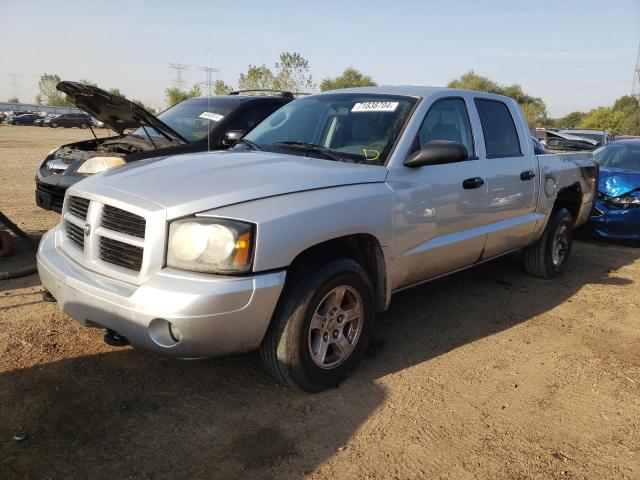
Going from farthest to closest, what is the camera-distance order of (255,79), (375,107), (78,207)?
1. (255,79)
2. (375,107)
3. (78,207)

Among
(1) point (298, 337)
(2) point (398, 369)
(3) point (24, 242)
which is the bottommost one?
(3) point (24, 242)

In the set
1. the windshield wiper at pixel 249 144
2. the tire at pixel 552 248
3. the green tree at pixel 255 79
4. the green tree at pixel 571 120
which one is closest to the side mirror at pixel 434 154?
the windshield wiper at pixel 249 144

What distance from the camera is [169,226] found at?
265 cm

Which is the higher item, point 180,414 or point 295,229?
point 295,229

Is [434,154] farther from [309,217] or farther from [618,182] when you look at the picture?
[618,182]

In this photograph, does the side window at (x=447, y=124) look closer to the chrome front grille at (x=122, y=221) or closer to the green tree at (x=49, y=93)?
the chrome front grille at (x=122, y=221)

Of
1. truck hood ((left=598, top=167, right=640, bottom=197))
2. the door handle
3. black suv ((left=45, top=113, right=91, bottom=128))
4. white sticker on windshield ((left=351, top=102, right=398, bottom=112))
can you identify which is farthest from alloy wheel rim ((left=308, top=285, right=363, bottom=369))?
black suv ((left=45, top=113, right=91, bottom=128))

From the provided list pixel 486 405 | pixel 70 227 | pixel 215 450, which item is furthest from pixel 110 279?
pixel 486 405

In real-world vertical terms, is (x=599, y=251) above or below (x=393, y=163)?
below

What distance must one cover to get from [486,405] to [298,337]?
119 centimetres

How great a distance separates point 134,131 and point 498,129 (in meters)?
4.66

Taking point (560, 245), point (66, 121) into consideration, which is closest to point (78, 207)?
point (560, 245)

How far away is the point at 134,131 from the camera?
705 centimetres

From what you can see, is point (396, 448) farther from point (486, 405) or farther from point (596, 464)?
point (596, 464)
